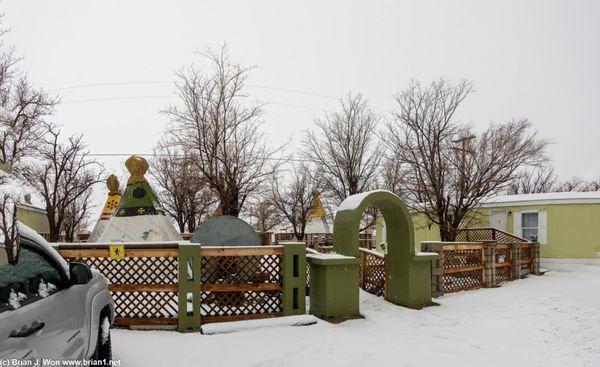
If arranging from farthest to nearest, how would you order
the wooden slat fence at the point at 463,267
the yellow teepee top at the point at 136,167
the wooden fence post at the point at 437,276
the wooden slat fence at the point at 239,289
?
the yellow teepee top at the point at 136,167 < the wooden slat fence at the point at 463,267 < the wooden fence post at the point at 437,276 < the wooden slat fence at the point at 239,289

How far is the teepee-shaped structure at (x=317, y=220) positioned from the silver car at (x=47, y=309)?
30.5 meters

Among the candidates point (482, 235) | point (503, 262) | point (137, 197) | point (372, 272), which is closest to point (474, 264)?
point (503, 262)

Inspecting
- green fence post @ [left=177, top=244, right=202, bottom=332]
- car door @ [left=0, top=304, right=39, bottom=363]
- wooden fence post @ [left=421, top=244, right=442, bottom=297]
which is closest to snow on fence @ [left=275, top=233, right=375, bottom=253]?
wooden fence post @ [left=421, top=244, right=442, bottom=297]

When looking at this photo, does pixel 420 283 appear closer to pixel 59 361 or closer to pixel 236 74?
pixel 59 361

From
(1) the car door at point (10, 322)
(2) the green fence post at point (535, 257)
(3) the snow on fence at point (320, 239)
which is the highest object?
(1) the car door at point (10, 322)

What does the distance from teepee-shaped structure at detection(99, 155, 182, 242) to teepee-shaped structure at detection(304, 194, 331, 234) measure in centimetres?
2189

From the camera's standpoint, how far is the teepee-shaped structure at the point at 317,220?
3438 cm

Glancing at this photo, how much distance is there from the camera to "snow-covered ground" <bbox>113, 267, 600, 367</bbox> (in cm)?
518

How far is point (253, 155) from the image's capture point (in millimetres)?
20516

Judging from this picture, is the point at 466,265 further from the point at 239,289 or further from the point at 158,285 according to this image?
the point at 158,285

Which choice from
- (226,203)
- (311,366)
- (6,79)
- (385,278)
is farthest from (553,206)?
(6,79)

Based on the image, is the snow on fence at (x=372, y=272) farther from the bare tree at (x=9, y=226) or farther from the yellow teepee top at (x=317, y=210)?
the yellow teepee top at (x=317, y=210)

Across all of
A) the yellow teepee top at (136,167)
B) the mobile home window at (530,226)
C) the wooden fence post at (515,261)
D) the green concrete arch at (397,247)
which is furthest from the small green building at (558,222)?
the yellow teepee top at (136,167)

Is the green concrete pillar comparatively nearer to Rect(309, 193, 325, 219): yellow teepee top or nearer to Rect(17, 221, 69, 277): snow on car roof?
Rect(17, 221, 69, 277): snow on car roof
